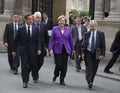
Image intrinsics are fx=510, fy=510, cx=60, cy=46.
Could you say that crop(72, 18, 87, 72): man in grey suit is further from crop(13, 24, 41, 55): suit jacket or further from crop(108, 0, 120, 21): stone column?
crop(108, 0, 120, 21): stone column

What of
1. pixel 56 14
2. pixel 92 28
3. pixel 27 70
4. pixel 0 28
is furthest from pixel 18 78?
pixel 56 14

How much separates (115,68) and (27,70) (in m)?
6.30

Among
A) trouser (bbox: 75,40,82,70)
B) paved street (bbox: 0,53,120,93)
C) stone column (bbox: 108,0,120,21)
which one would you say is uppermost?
stone column (bbox: 108,0,120,21)

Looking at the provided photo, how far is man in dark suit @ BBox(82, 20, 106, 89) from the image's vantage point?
44.0 ft

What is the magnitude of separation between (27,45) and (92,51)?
1.73m

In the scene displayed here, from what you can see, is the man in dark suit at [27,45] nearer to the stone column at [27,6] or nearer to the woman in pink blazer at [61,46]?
the woman in pink blazer at [61,46]

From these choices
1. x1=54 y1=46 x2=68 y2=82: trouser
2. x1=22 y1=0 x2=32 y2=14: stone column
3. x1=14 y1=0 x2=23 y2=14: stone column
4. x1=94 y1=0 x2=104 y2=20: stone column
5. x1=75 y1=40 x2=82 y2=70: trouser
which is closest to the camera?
x1=54 y1=46 x2=68 y2=82: trouser

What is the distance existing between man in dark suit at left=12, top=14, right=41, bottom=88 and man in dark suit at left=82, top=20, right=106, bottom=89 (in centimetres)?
128

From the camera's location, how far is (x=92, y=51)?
44.3ft

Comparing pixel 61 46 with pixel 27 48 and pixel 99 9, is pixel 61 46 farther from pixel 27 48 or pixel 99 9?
pixel 99 9

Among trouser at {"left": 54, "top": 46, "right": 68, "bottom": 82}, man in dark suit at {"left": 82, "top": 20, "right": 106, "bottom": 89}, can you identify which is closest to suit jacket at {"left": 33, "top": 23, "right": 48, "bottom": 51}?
trouser at {"left": 54, "top": 46, "right": 68, "bottom": 82}

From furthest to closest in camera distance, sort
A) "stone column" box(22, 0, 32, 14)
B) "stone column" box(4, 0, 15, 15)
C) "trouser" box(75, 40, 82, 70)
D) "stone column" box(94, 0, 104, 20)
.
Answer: "stone column" box(22, 0, 32, 14), "stone column" box(4, 0, 15, 15), "stone column" box(94, 0, 104, 20), "trouser" box(75, 40, 82, 70)

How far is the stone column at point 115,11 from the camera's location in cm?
2170

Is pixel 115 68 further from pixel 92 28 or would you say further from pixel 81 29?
pixel 92 28
